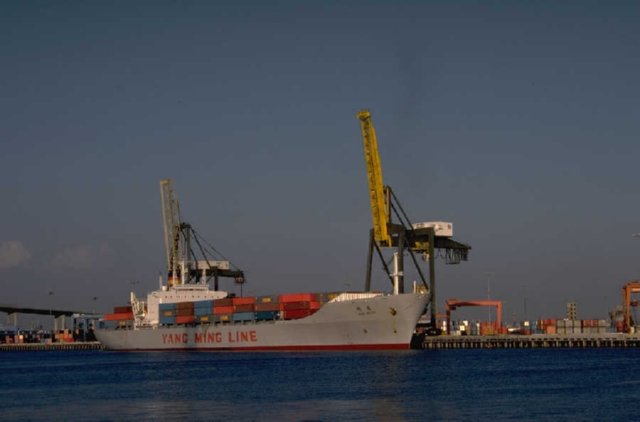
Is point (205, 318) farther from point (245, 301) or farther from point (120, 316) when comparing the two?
point (120, 316)

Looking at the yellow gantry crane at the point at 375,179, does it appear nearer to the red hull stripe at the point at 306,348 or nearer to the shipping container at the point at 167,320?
the red hull stripe at the point at 306,348

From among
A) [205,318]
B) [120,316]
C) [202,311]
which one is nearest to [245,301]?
[205,318]

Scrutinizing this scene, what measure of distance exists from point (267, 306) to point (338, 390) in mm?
54342

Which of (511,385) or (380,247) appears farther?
(380,247)

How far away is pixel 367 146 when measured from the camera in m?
113

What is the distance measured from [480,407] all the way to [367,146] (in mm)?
62294

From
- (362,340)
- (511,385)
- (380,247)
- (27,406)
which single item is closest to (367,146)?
(380,247)

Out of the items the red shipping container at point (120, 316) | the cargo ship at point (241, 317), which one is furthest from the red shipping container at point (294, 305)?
the red shipping container at point (120, 316)

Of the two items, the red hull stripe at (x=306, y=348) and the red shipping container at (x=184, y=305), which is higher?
the red shipping container at (x=184, y=305)

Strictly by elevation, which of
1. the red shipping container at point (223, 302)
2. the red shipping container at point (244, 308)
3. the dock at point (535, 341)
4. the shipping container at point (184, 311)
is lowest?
the dock at point (535, 341)

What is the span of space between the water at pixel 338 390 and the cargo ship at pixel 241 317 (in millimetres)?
5665

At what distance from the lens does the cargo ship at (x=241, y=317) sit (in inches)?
4080

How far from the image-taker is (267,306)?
386ft

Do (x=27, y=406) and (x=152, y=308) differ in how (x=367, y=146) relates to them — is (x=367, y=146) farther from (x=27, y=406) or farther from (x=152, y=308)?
(x=27, y=406)
